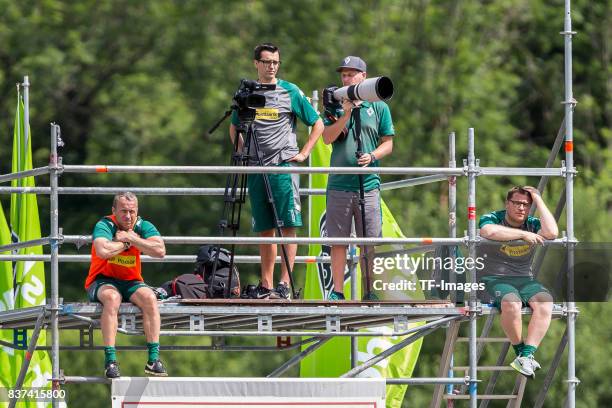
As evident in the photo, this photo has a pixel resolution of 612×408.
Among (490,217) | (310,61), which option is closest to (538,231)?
(490,217)

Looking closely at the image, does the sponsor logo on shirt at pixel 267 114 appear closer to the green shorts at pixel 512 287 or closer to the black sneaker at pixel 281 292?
the black sneaker at pixel 281 292

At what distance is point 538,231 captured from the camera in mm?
15359

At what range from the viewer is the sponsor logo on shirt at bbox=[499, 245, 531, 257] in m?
15.4

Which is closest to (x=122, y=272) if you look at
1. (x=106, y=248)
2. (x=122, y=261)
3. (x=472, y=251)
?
(x=122, y=261)

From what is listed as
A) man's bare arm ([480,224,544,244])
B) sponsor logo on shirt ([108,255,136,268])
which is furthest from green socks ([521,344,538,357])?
sponsor logo on shirt ([108,255,136,268])

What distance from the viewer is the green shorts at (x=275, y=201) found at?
51.6 ft

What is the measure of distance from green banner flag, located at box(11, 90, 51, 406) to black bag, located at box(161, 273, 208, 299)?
448 cm

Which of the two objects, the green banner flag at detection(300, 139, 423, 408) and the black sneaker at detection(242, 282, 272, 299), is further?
the green banner flag at detection(300, 139, 423, 408)

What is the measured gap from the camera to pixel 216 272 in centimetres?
1596

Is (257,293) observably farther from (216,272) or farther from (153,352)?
(153,352)

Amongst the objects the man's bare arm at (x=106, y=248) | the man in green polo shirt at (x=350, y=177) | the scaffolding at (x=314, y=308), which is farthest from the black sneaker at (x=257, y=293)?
the man's bare arm at (x=106, y=248)

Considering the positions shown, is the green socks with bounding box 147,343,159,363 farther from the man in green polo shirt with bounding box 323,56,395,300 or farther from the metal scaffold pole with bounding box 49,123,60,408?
the man in green polo shirt with bounding box 323,56,395,300

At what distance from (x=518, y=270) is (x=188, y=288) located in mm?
2517

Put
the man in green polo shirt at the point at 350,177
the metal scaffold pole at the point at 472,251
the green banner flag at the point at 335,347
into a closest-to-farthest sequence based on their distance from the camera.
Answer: the metal scaffold pole at the point at 472,251, the man in green polo shirt at the point at 350,177, the green banner flag at the point at 335,347
